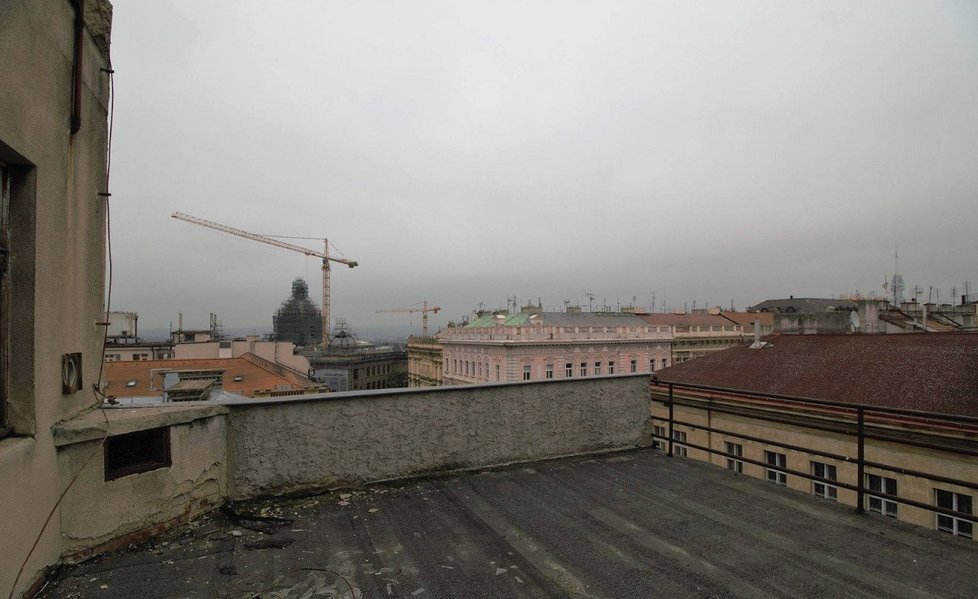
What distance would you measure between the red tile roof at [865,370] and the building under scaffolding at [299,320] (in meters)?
102

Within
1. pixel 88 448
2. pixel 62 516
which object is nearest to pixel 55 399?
pixel 88 448

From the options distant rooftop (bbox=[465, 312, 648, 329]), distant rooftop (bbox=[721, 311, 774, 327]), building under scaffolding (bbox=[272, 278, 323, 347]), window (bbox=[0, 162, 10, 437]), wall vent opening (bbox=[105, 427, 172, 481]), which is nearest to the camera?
window (bbox=[0, 162, 10, 437])

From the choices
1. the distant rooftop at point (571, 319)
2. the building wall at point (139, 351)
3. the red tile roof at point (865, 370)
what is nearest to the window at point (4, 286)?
the red tile roof at point (865, 370)

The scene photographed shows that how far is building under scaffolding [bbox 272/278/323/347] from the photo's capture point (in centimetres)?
10828

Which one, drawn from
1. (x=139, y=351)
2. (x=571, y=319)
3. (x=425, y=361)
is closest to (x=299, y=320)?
(x=425, y=361)

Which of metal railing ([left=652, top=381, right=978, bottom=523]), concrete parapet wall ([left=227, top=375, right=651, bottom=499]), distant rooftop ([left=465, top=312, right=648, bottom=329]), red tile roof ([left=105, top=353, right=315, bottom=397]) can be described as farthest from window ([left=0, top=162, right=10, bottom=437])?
distant rooftop ([left=465, top=312, right=648, bottom=329])

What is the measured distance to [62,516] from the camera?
3295 millimetres

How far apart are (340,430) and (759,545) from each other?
3.77 m

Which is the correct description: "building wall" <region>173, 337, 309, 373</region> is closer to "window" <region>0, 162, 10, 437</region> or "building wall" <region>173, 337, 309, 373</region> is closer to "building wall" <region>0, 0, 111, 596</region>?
"building wall" <region>0, 0, 111, 596</region>

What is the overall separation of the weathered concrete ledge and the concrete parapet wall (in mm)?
419

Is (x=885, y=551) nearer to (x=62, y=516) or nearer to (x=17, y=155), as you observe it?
(x=62, y=516)

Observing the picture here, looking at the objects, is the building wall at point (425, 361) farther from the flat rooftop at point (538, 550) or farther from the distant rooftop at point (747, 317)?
the flat rooftop at point (538, 550)

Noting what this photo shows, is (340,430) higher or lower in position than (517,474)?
A: higher

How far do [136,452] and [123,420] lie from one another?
385 mm
